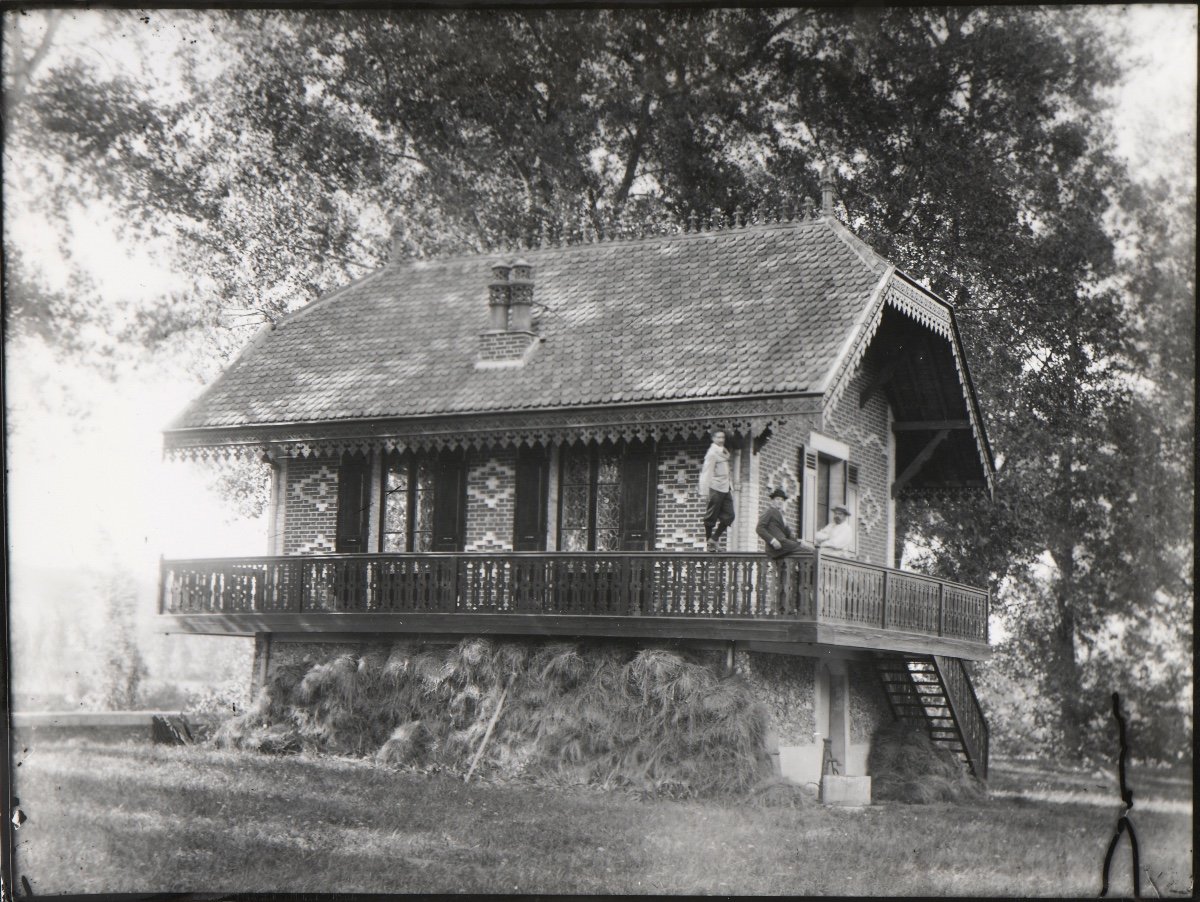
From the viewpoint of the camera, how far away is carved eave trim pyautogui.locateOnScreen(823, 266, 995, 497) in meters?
18.6

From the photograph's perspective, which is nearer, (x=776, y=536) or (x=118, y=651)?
(x=776, y=536)

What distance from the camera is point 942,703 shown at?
22984 mm

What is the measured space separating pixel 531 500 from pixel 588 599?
233 centimetres

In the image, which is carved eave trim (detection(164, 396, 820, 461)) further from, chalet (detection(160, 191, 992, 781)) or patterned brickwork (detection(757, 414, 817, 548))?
patterned brickwork (detection(757, 414, 817, 548))

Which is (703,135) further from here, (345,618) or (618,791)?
(618,791)

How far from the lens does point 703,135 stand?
2361cm

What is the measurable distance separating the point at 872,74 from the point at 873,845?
1076 cm

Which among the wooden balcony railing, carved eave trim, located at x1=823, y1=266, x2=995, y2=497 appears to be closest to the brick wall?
the wooden balcony railing

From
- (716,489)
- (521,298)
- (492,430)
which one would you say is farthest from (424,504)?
(716,489)

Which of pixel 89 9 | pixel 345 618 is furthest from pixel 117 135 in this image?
pixel 345 618

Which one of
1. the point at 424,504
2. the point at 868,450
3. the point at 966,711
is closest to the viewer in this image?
the point at 424,504

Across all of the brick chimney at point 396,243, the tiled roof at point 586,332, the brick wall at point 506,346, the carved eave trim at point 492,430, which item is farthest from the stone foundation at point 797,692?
the brick chimney at point 396,243

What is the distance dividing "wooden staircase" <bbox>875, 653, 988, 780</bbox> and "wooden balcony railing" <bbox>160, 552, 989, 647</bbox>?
72cm

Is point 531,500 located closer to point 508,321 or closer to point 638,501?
point 638,501
